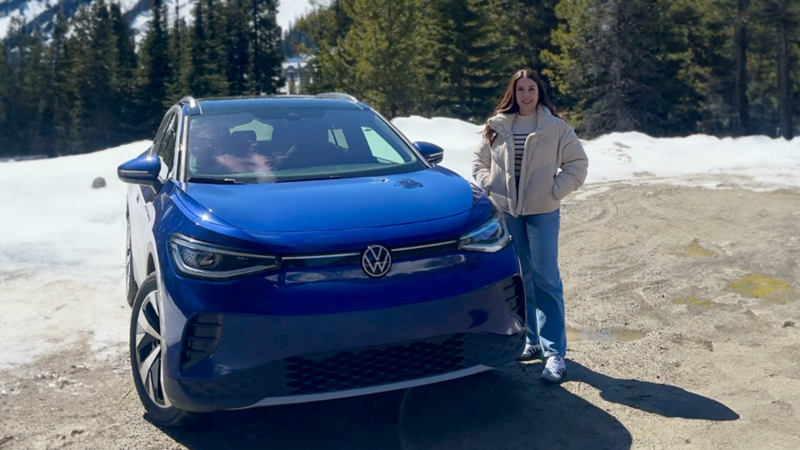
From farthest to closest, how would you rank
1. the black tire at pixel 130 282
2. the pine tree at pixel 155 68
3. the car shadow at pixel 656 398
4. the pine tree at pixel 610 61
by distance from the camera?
the pine tree at pixel 155 68, the pine tree at pixel 610 61, the black tire at pixel 130 282, the car shadow at pixel 656 398

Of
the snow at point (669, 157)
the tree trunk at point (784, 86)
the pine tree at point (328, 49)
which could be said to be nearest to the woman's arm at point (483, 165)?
the snow at point (669, 157)

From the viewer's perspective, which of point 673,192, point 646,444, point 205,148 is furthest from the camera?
point 673,192

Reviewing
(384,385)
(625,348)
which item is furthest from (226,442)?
(625,348)

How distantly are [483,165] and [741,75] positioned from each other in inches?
1602

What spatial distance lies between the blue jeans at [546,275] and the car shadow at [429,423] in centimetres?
34

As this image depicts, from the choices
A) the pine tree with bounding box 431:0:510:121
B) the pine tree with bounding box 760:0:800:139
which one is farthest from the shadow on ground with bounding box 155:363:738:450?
the pine tree with bounding box 431:0:510:121

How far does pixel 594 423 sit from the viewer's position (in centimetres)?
399

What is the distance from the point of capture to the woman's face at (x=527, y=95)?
4.64 meters

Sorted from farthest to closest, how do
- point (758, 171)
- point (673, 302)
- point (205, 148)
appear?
point (758, 171) → point (673, 302) → point (205, 148)

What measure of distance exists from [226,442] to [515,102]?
2.55m

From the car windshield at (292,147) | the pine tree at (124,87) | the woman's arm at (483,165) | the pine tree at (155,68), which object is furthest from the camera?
the pine tree at (124,87)

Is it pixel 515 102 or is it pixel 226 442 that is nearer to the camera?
pixel 226 442

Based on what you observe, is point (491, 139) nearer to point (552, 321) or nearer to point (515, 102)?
point (515, 102)

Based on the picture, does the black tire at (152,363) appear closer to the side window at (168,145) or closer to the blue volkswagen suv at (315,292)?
the blue volkswagen suv at (315,292)
